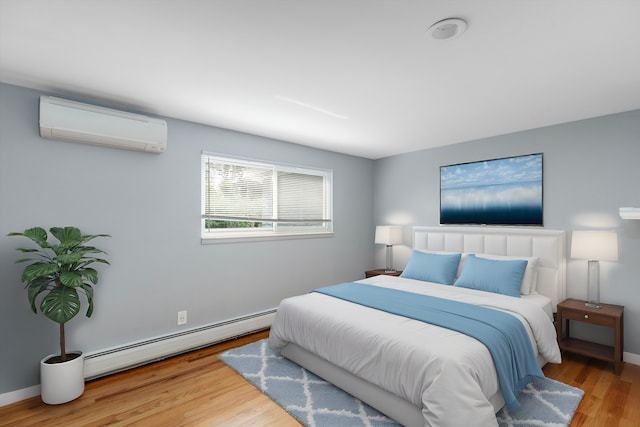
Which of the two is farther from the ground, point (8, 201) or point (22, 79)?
point (22, 79)

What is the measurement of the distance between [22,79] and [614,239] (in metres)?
5.13

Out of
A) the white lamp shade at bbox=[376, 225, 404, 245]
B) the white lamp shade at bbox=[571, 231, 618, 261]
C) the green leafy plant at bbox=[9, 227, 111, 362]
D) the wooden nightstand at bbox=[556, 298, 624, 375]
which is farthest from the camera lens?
the white lamp shade at bbox=[376, 225, 404, 245]

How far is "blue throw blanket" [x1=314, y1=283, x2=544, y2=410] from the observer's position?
6.86 feet

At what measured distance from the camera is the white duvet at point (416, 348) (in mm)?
1803

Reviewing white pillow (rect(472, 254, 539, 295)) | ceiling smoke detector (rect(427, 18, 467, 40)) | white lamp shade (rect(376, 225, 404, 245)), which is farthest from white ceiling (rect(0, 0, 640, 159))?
white lamp shade (rect(376, 225, 404, 245))

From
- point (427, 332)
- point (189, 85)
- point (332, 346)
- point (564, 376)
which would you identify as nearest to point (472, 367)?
point (427, 332)

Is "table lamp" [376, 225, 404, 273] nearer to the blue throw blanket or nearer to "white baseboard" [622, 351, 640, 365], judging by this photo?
the blue throw blanket

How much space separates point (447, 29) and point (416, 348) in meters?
1.91

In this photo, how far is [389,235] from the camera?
4723 millimetres

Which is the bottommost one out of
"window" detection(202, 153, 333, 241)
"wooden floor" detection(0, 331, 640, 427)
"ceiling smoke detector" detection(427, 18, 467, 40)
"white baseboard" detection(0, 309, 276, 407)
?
"wooden floor" detection(0, 331, 640, 427)

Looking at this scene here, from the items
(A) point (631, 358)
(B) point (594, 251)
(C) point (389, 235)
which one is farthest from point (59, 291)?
(A) point (631, 358)

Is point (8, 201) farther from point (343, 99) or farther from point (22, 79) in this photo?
point (343, 99)

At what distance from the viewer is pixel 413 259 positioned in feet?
13.5

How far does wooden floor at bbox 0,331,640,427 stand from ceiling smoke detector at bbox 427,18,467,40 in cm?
260
